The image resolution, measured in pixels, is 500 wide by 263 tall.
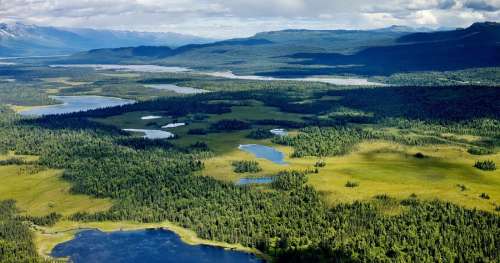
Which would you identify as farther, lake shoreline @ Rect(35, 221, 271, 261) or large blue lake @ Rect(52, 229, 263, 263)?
lake shoreline @ Rect(35, 221, 271, 261)

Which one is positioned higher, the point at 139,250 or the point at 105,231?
the point at 105,231

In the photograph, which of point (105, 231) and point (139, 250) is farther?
point (105, 231)

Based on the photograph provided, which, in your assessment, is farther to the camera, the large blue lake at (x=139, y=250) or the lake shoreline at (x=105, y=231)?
the lake shoreline at (x=105, y=231)

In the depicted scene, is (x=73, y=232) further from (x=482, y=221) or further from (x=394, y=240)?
(x=482, y=221)
